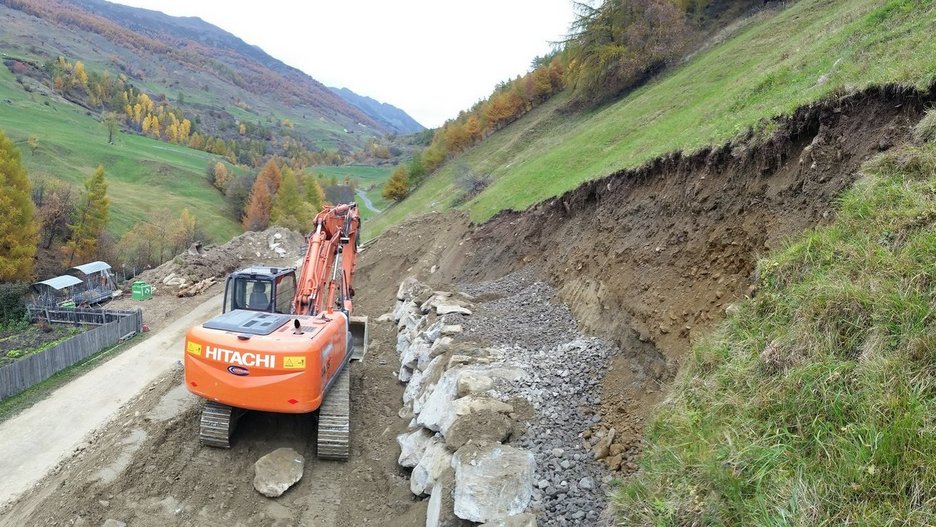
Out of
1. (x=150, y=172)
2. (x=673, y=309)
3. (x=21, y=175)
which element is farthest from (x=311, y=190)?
(x=673, y=309)

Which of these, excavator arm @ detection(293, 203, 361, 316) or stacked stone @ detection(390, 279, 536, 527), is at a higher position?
excavator arm @ detection(293, 203, 361, 316)

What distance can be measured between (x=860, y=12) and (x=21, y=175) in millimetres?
41935

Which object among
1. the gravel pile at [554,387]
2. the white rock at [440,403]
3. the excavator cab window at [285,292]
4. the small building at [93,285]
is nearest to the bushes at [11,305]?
the small building at [93,285]

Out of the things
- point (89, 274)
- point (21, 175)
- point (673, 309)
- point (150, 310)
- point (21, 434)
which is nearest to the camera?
point (673, 309)

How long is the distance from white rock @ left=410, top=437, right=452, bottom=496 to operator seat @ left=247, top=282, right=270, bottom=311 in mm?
5305

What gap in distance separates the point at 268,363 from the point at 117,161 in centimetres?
9805

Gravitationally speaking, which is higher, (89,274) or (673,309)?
(673,309)

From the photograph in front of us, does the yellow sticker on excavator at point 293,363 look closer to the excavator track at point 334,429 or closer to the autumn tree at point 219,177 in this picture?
the excavator track at point 334,429

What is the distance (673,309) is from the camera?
7.15 m

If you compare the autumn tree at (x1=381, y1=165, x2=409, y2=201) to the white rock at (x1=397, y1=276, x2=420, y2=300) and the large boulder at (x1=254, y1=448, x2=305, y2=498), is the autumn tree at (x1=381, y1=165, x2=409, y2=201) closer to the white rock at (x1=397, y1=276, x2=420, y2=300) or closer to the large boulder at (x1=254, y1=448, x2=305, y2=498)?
the white rock at (x1=397, y1=276, x2=420, y2=300)

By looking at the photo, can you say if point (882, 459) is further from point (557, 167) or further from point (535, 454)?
point (557, 167)

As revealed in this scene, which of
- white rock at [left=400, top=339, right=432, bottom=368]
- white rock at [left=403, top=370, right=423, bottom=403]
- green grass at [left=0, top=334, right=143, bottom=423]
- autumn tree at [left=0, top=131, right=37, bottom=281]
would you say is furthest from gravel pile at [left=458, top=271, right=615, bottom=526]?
autumn tree at [left=0, top=131, right=37, bottom=281]

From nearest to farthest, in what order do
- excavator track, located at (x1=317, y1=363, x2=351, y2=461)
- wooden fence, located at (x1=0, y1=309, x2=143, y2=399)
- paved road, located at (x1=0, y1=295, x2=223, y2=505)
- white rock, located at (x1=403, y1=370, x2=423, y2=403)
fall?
excavator track, located at (x1=317, y1=363, x2=351, y2=461), white rock, located at (x1=403, y1=370, x2=423, y2=403), paved road, located at (x1=0, y1=295, x2=223, y2=505), wooden fence, located at (x1=0, y1=309, x2=143, y2=399)

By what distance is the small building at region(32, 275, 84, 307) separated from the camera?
81.9ft
